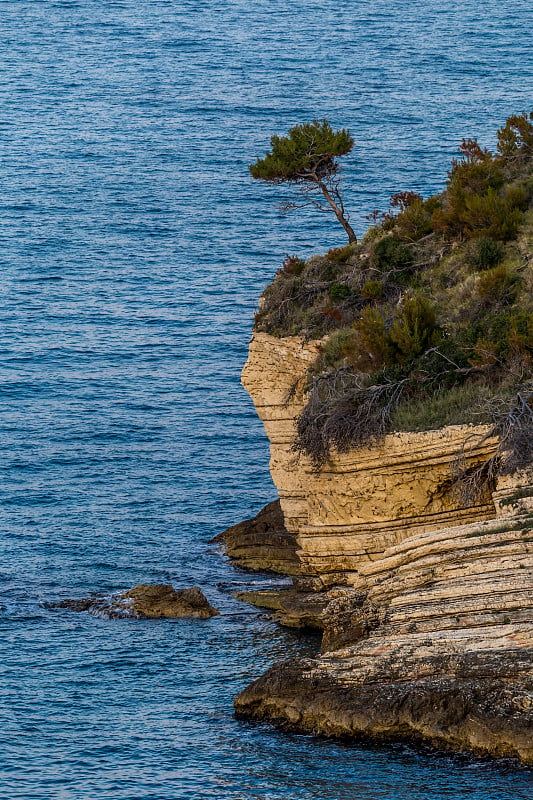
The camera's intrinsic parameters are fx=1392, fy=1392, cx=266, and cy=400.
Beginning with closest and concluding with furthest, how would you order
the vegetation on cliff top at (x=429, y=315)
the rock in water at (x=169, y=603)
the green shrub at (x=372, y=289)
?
the vegetation on cliff top at (x=429, y=315) → the rock in water at (x=169, y=603) → the green shrub at (x=372, y=289)

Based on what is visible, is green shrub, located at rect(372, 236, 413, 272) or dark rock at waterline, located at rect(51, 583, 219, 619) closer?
Answer: dark rock at waterline, located at rect(51, 583, 219, 619)

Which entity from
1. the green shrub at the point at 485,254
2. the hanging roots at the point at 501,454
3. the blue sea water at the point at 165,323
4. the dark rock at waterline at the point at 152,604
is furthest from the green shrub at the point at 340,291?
the dark rock at waterline at the point at 152,604

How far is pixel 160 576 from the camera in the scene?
51.1 m

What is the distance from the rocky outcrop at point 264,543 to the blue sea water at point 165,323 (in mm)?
917

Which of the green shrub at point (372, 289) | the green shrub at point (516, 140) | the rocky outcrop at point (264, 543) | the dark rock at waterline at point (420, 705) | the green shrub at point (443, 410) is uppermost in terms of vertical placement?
the green shrub at point (516, 140)

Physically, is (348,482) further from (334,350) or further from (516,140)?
(516,140)

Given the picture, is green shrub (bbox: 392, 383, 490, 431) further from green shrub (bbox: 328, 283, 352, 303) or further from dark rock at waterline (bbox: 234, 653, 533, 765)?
dark rock at waterline (bbox: 234, 653, 533, 765)

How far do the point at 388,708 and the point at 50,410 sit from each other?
37.4 m

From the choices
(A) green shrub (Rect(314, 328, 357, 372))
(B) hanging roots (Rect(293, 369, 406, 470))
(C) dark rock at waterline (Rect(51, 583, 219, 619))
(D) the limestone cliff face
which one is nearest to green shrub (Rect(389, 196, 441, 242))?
(A) green shrub (Rect(314, 328, 357, 372))

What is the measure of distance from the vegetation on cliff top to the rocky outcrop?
8.37 metres

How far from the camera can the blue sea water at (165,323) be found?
36.5 metres

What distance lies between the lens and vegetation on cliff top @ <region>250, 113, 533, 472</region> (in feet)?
135

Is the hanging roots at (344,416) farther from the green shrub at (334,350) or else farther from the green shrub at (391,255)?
the green shrub at (391,255)

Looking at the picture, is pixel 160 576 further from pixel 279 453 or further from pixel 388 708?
pixel 388 708
